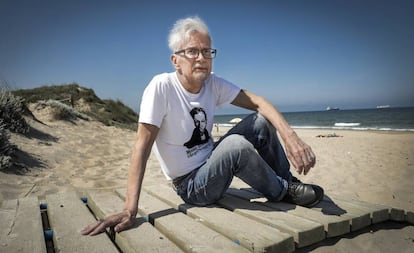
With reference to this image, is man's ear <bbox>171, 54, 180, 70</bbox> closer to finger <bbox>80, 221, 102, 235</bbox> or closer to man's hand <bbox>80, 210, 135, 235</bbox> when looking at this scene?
man's hand <bbox>80, 210, 135, 235</bbox>

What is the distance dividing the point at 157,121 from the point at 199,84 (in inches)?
18.1

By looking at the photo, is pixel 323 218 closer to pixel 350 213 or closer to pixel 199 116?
pixel 350 213

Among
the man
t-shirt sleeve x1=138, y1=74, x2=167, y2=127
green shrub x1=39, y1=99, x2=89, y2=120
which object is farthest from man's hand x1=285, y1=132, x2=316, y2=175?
green shrub x1=39, y1=99, x2=89, y2=120

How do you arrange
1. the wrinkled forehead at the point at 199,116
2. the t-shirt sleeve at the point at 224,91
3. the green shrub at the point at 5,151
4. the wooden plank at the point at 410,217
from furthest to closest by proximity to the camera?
the green shrub at the point at 5,151 → the t-shirt sleeve at the point at 224,91 → the wrinkled forehead at the point at 199,116 → the wooden plank at the point at 410,217

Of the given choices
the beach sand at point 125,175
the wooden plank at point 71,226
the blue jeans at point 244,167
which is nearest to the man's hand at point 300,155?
the blue jeans at point 244,167

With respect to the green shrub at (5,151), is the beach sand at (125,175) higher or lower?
lower

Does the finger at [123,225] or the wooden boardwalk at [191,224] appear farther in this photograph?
the finger at [123,225]

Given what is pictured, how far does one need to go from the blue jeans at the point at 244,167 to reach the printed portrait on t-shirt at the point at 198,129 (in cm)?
15

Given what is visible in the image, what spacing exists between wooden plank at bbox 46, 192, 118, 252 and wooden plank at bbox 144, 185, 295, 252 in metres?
0.57

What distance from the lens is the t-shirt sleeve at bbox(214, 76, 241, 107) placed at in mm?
2309

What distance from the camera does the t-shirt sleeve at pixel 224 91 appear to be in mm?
2309

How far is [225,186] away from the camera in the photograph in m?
1.99

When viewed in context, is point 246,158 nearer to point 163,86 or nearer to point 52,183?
point 163,86

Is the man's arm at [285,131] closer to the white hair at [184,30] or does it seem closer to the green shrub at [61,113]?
the white hair at [184,30]
